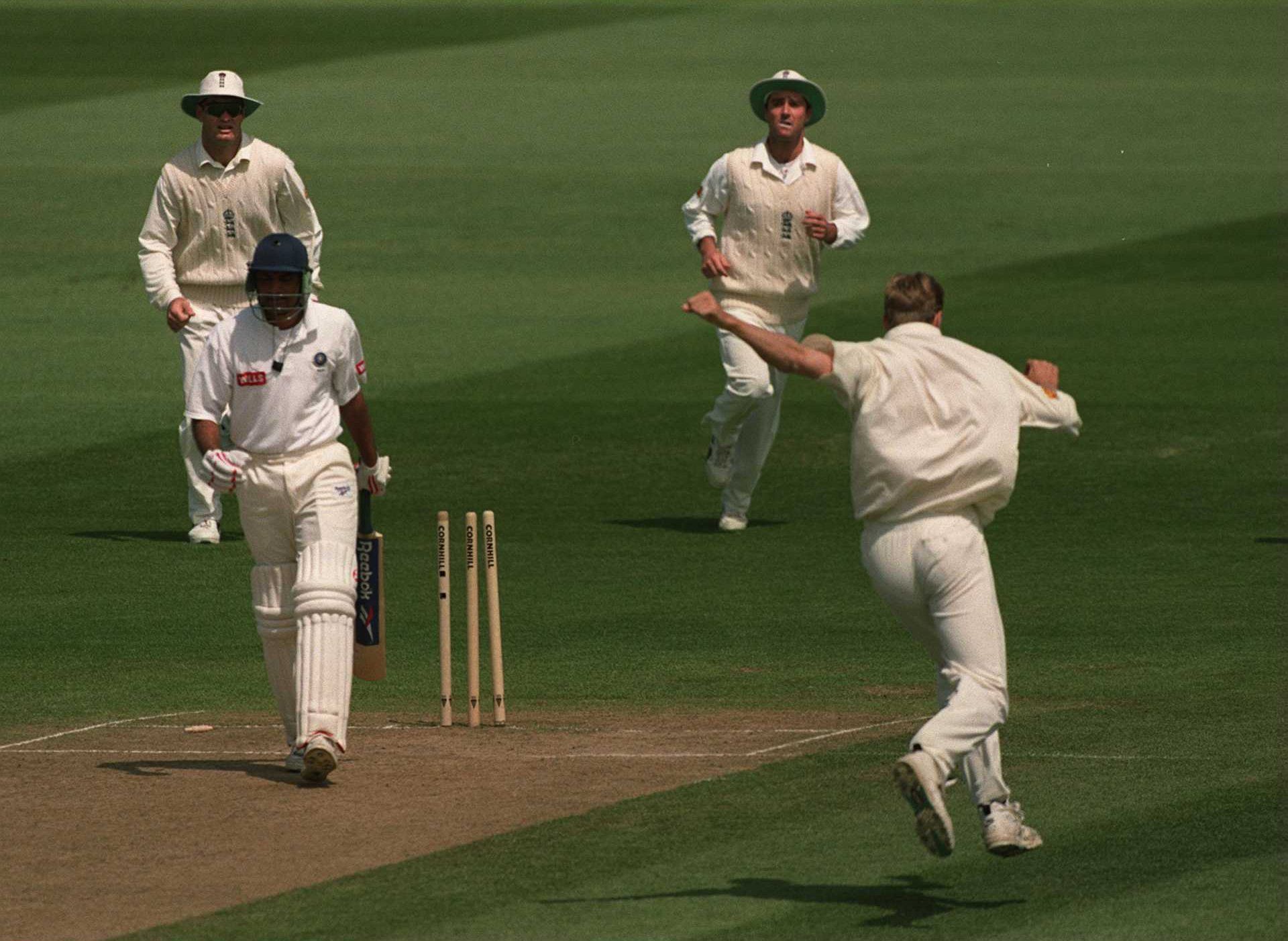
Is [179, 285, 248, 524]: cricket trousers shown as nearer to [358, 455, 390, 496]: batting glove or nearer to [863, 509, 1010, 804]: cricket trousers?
[358, 455, 390, 496]: batting glove

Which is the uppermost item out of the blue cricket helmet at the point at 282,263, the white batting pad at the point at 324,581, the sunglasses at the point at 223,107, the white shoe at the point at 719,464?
the sunglasses at the point at 223,107

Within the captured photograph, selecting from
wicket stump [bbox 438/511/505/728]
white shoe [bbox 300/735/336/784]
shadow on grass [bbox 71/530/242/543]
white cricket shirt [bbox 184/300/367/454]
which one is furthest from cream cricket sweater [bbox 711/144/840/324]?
white shoe [bbox 300/735/336/784]

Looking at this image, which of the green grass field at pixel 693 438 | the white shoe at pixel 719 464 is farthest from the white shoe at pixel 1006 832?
the white shoe at pixel 719 464

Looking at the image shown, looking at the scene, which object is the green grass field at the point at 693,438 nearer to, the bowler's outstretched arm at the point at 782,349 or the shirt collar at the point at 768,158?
the bowler's outstretched arm at the point at 782,349

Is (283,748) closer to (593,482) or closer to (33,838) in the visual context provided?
(33,838)

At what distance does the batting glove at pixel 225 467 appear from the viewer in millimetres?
9297

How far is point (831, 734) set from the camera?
33.5 feet

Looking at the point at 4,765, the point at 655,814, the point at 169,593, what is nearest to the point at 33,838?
the point at 4,765

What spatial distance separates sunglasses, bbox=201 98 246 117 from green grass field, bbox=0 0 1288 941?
240 cm

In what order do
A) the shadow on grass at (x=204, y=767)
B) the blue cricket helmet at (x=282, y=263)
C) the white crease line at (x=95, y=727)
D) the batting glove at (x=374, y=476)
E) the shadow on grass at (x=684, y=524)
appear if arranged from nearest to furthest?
the blue cricket helmet at (x=282, y=263), the shadow on grass at (x=204, y=767), the batting glove at (x=374, y=476), the white crease line at (x=95, y=727), the shadow on grass at (x=684, y=524)

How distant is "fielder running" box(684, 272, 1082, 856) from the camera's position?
25.8 ft

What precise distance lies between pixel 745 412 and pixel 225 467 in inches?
240

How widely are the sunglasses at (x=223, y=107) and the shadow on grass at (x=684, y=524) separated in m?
3.31

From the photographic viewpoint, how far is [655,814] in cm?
888
